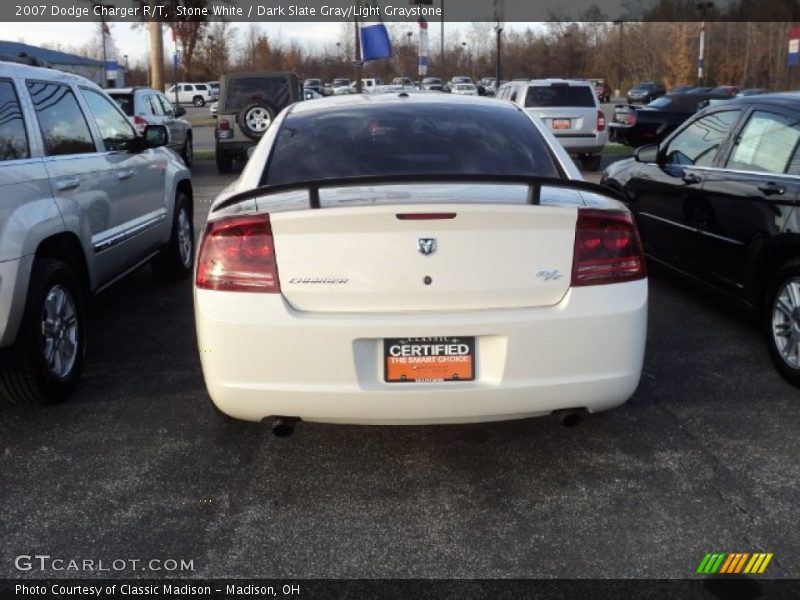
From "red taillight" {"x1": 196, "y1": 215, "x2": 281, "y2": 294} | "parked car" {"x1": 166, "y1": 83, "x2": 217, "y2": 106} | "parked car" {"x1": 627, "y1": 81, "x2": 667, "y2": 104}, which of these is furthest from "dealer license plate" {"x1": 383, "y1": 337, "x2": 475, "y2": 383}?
"parked car" {"x1": 166, "y1": 83, "x2": 217, "y2": 106}

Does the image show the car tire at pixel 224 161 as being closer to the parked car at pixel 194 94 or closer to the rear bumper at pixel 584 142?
the rear bumper at pixel 584 142

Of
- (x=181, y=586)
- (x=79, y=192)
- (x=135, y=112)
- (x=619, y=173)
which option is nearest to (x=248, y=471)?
(x=181, y=586)

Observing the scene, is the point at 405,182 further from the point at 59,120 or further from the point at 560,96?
the point at 560,96

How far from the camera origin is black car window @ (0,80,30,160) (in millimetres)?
4364

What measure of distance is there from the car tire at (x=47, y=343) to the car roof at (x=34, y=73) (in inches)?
45.0

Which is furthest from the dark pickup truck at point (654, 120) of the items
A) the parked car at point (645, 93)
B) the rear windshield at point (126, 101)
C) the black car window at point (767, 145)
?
the parked car at point (645, 93)

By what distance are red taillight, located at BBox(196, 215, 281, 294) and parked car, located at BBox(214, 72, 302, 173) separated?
→ 13.4 m

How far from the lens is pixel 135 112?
50.3 feet

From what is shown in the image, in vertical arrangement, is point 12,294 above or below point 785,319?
above

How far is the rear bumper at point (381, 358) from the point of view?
3.21m

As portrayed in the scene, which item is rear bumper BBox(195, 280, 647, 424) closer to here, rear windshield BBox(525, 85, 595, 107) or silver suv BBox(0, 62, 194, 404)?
silver suv BBox(0, 62, 194, 404)

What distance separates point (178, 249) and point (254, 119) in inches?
386

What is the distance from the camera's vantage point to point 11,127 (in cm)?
448

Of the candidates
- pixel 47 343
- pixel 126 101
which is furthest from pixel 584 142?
pixel 47 343
